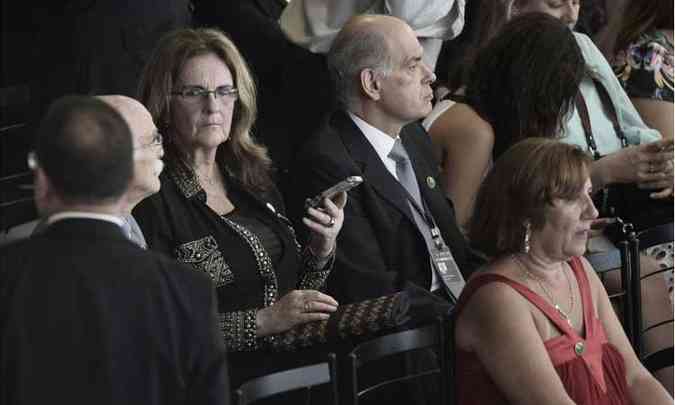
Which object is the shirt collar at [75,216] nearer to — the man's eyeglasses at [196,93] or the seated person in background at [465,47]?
the man's eyeglasses at [196,93]

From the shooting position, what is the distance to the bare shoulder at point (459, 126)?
15.3 feet

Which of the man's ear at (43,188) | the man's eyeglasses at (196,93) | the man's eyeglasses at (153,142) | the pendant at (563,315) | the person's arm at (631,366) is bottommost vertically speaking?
the person's arm at (631,366)

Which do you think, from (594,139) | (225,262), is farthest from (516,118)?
(225,262)

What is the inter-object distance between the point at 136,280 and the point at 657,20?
10.9 feet

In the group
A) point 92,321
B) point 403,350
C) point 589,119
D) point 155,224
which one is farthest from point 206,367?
point 589,119

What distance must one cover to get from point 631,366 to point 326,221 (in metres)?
0.88

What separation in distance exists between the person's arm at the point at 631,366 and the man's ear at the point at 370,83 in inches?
34.6

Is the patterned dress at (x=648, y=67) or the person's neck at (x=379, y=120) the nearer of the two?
the person's neck at (x=379, y=120)

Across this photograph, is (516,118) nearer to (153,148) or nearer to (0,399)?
(153,148)

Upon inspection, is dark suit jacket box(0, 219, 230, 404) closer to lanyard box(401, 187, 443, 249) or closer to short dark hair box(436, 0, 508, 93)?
lanyard box(401, 187, 443, 249)

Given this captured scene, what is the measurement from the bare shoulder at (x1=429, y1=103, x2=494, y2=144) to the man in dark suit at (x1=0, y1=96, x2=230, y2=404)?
2349 millimetres

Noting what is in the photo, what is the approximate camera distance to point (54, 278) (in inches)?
92.6

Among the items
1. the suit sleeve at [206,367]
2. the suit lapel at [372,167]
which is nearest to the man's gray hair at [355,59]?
the suit lapel at [372,167]

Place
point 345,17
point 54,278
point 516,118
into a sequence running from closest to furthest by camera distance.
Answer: point 54,278, point 516,118, point 345,17
